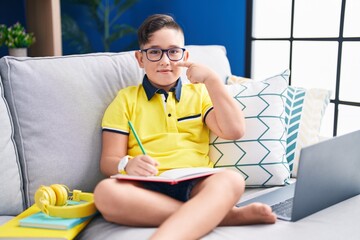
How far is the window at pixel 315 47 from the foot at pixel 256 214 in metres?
1.52

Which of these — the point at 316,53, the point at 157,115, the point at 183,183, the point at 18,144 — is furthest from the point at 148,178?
the point at 316,53

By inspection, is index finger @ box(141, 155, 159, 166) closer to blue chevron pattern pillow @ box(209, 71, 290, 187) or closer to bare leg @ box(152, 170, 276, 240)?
bare leg @ box(152, 170, 276, 240)

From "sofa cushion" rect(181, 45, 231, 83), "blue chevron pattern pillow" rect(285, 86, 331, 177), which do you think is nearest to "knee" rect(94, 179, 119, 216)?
"blue chevron pattern pillow" rect(285, 86, 331, 177)

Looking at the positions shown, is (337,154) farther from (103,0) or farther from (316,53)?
(103,0)

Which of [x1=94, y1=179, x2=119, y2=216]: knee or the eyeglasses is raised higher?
the eyeglasses

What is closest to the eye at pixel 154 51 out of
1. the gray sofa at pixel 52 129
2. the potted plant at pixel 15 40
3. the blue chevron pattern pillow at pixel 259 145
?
the gray sofa at pixel 52 129

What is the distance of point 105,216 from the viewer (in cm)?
124

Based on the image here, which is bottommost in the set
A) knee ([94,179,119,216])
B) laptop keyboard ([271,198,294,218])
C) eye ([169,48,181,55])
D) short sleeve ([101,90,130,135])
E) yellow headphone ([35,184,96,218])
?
laptop keyboard ([271,198,294,218])

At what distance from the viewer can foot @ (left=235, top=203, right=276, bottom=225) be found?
3.93 ft

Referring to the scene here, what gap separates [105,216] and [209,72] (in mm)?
568

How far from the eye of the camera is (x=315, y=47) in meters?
2.73

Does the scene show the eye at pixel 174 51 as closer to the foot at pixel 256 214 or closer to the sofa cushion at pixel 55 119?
the sofa cushion at pixel 55 119

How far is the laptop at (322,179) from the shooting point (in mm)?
1151

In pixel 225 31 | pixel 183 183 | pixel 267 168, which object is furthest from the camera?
pixel 225 31
